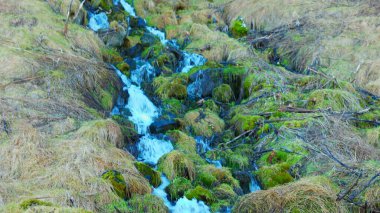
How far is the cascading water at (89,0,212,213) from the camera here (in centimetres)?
699

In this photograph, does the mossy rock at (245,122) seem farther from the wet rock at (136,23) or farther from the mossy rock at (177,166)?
the wet rock at (136,23)

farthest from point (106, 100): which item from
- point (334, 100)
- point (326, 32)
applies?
point (326, 32)

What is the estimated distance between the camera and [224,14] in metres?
16.4

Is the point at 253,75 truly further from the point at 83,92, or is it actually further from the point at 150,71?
the point at 83,92

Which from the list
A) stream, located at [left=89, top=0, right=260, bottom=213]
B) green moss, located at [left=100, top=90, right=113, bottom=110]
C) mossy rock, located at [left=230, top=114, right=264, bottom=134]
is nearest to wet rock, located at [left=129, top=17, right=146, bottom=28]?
stream, located at [left=89, top=0, right=260, bottom=213]

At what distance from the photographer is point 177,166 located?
7.76 meters

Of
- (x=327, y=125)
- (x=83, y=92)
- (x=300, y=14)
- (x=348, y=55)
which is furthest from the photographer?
(x=300, y=14)

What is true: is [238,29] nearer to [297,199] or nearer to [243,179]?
[243,179]

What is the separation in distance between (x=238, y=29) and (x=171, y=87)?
4.48 metres

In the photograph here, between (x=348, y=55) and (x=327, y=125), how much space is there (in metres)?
4.29

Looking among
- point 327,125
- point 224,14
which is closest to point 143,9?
point 224,14

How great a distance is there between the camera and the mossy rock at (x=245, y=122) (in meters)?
9.67

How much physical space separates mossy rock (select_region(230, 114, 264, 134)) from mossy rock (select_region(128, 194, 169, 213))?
3.54 meters

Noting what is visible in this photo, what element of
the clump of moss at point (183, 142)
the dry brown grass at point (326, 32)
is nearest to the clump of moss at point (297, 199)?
the clump of moss at point (183, 142)
